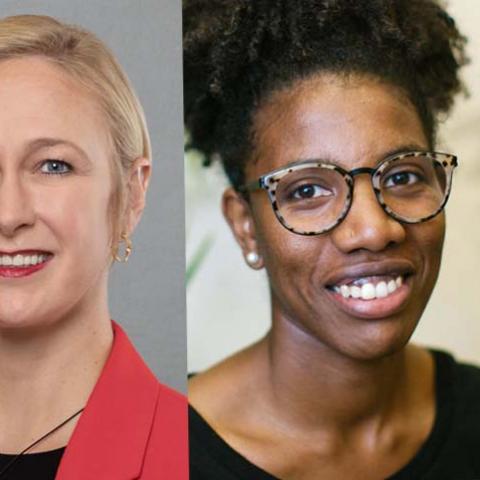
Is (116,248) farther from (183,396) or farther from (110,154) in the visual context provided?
(183,396)

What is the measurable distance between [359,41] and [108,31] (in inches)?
18.1

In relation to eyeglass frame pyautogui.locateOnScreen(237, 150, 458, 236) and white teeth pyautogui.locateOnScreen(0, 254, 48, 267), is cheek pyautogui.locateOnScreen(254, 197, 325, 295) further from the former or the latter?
white teeth pyautogui.locateOnScreen(0, 254, 48, 267)

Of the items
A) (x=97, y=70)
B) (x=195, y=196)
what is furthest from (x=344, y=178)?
(x=97, y=70)

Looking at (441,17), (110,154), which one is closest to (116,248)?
(110,154)

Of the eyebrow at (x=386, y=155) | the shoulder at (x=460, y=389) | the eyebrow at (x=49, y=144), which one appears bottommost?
the shoulder at (x=460, y=389)

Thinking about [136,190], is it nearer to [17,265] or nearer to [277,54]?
[17,265]

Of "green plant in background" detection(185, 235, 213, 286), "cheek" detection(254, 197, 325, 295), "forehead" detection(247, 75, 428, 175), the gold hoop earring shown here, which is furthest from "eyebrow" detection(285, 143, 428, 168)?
the gold hoop earring

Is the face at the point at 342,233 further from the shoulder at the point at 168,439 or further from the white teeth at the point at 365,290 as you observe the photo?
the shoulder at the point at 168,439

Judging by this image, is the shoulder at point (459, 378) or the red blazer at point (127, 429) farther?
the shoulder at point (459, 378)

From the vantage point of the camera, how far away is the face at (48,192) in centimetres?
134

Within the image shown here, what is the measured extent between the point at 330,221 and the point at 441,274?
258 millimetres

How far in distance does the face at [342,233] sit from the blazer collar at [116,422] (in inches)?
11.1

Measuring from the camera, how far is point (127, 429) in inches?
55.1

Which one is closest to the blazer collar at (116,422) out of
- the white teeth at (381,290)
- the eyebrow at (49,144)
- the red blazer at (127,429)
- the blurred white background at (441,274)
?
the red blazer at (127,429)
